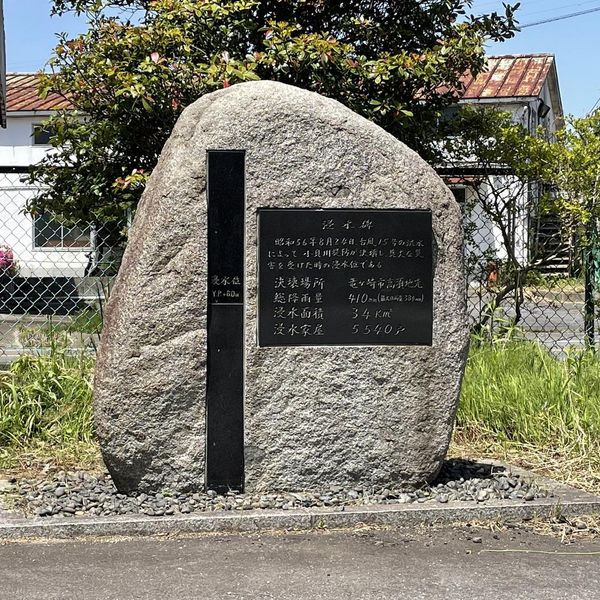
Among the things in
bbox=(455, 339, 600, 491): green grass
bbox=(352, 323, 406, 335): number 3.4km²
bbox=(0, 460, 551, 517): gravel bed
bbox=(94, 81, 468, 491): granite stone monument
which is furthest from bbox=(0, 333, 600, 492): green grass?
bbox=(352, 323, 406, 335): number 3.4km²

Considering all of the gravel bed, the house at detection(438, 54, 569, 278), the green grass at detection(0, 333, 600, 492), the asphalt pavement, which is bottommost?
the asphalt pavement

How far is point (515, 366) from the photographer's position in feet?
20.6

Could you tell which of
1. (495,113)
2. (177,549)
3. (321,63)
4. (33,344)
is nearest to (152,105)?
(321,63)

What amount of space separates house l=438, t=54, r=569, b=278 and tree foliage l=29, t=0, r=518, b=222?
1.91 feet

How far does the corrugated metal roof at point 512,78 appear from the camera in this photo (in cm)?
1939

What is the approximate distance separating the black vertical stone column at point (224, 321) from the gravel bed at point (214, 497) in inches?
7.3

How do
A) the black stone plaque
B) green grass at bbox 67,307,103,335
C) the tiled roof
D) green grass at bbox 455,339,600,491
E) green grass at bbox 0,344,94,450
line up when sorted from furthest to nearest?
the tiled roof → green grass at bbox 67,307,103,335 → green grass at bbox 0,344,94,450 → green grass at bbox 455,339,600,491 → the black stone plaque

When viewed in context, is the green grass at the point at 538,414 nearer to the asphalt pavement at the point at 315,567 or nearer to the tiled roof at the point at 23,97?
the asphalt pavement at the point at 315,567

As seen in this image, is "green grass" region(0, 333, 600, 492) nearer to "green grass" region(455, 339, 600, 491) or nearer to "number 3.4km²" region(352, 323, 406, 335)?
"green grass" region(455, 339, 600, 491)

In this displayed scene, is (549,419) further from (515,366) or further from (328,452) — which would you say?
(328,452)

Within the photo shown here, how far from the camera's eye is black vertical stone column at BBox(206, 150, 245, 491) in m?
4.39

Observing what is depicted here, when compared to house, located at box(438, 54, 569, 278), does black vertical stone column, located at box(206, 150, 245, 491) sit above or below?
below

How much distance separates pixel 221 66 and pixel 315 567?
4.34 m

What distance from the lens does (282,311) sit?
4.51m
